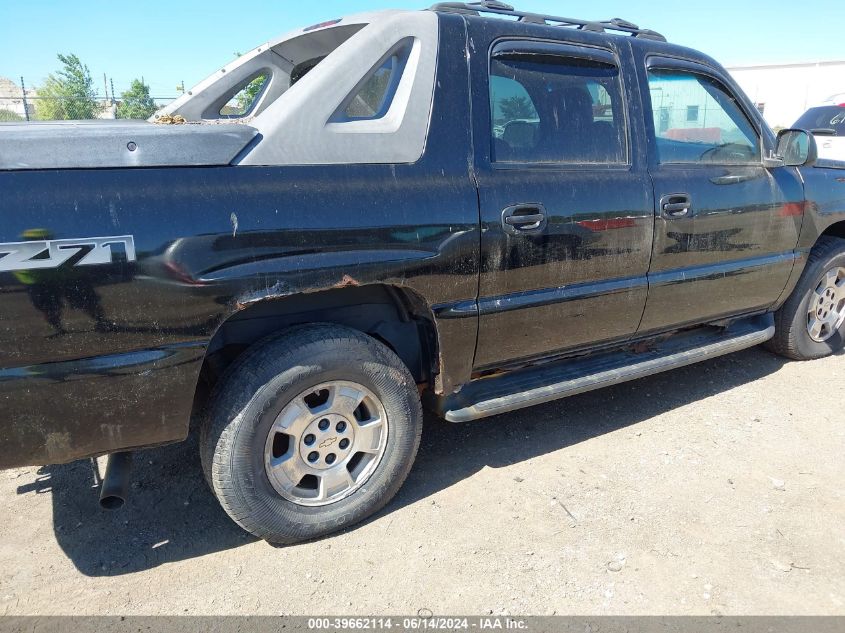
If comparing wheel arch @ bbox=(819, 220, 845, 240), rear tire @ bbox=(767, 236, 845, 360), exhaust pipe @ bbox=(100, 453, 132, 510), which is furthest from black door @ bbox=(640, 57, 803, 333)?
exhaust pipe @ bbox=(100, 453, 132, 510)

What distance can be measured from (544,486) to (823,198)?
8.99 ft

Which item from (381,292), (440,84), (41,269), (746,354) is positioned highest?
(440,84)

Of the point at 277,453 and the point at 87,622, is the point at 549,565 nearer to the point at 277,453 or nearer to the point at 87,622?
the point at 277,453

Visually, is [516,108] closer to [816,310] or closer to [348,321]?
[348,321]

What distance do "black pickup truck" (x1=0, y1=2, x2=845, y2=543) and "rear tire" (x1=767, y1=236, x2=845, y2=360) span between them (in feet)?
2.15

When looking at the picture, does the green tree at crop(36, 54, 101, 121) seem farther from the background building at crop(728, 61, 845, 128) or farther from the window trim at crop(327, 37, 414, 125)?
the background building at crop(728, 61, 845, 128)

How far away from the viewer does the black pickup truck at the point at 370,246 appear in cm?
201

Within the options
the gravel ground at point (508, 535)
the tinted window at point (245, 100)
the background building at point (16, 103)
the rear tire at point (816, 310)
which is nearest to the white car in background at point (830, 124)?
the rear tire at point (816, 310)

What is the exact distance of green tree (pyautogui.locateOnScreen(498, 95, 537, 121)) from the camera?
113 inches

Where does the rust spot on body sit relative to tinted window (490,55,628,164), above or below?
below

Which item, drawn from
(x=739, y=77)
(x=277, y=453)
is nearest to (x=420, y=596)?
(x=277, y=453)

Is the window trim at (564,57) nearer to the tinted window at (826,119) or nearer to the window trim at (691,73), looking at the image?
the window trim at (691,73)

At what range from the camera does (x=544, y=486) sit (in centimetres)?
306

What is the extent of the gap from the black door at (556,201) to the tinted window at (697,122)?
277 millimetres
